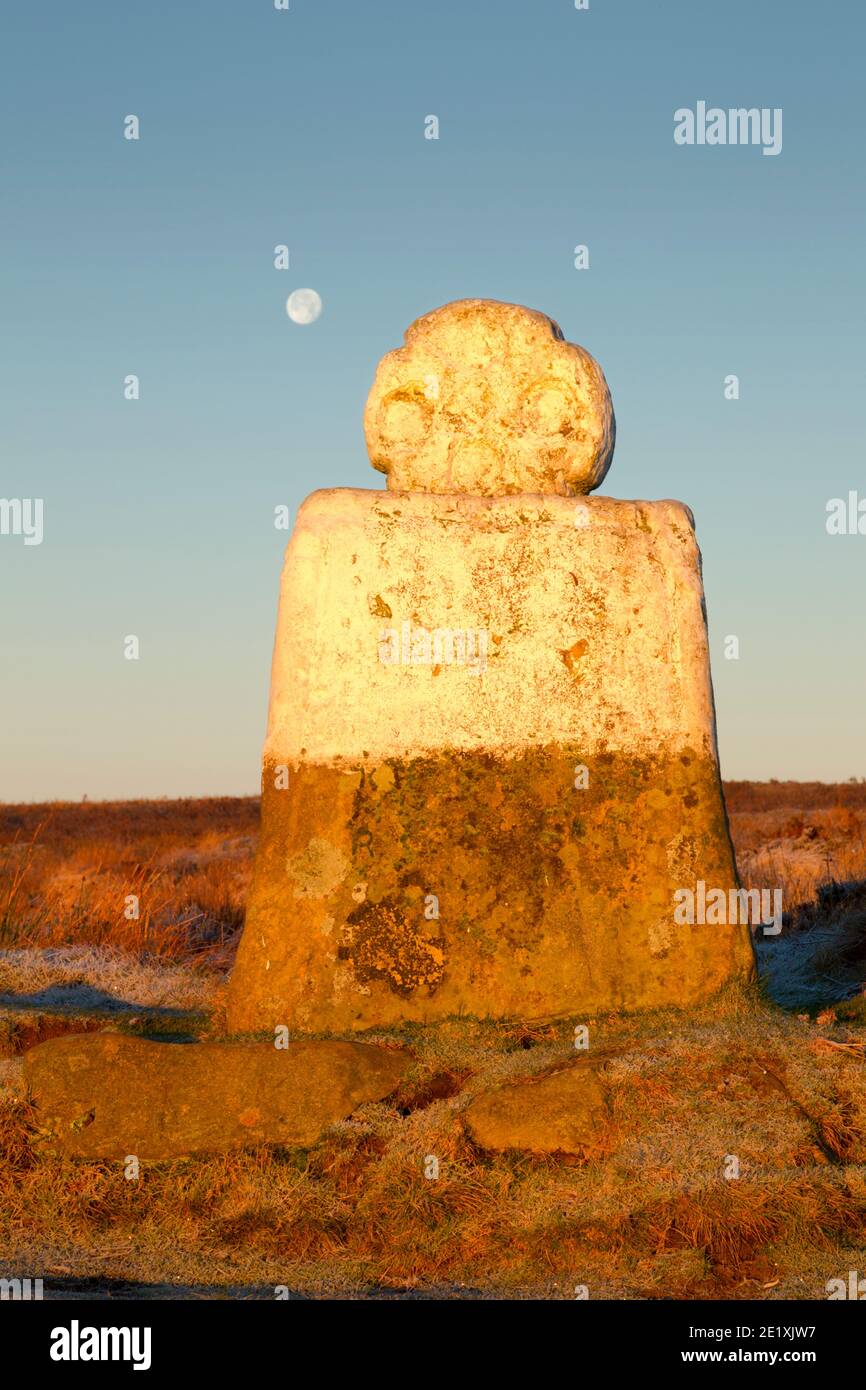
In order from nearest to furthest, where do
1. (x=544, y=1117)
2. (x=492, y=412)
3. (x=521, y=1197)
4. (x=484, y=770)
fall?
(x=521, y=1197)
(x=544, y=1117)
(x=484, y=770)
(x=492, y=412)

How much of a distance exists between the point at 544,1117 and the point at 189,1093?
1185 millimetres

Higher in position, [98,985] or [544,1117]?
[98,985]

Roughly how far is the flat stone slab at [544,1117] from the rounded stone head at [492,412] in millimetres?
2546

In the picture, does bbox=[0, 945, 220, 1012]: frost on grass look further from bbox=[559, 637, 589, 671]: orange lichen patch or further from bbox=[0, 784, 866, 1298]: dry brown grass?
bbox=[559, 637, 589, 671]: orange lichen patch

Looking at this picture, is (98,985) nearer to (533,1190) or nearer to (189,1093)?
(189,1093)

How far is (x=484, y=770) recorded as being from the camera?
602cm

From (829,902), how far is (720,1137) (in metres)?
6.94

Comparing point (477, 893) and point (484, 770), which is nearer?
point (477, 893)

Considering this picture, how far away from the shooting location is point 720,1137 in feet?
15.9

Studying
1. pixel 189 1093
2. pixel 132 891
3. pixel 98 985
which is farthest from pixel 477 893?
pixel 132 891

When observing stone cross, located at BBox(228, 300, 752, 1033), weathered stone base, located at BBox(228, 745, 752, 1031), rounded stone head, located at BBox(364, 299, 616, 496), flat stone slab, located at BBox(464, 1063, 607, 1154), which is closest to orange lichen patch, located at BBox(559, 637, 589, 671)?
stone cross, located at BBox(228, 300, 752, 1033)

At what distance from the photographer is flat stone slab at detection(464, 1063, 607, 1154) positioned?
193 inches

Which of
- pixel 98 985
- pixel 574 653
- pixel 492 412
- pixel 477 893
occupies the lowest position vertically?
pixel 98 985

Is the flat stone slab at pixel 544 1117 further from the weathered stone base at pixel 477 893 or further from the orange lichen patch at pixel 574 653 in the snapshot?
the orange lichen patch at pixel 574 653
